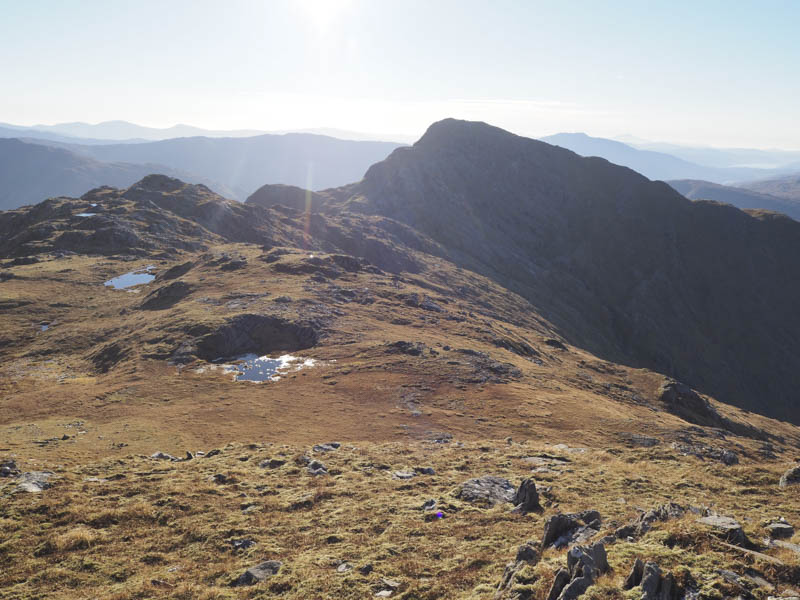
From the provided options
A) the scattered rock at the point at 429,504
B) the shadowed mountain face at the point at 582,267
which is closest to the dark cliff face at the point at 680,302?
the shadowed mountain face at the point at 582,267

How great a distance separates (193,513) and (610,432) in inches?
1559

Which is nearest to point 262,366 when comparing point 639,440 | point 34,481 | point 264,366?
point 264,366

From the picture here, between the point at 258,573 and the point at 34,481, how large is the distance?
628 inches

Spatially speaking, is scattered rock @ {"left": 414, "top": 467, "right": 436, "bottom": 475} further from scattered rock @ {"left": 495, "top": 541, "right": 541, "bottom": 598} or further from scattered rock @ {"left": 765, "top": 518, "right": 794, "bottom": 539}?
scattered rock @ {"left": 765, "top": 518, "right": 794, "bottom": 539}

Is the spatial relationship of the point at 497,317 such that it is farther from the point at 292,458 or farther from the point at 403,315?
the point at 292,458

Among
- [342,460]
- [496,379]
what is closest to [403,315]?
[496,379]

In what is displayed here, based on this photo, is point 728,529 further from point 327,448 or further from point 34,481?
point 34,481

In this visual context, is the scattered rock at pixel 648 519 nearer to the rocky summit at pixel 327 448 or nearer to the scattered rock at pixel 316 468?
the rocky summit at pixel 327 448

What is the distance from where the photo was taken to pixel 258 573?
54.3 ft

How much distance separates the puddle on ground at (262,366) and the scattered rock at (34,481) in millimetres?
30008

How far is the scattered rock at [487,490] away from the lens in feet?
76.7

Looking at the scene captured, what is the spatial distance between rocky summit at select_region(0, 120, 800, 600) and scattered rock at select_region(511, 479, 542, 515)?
118 millimetres

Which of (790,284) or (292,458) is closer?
(292,458)

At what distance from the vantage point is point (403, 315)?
3366 inches
